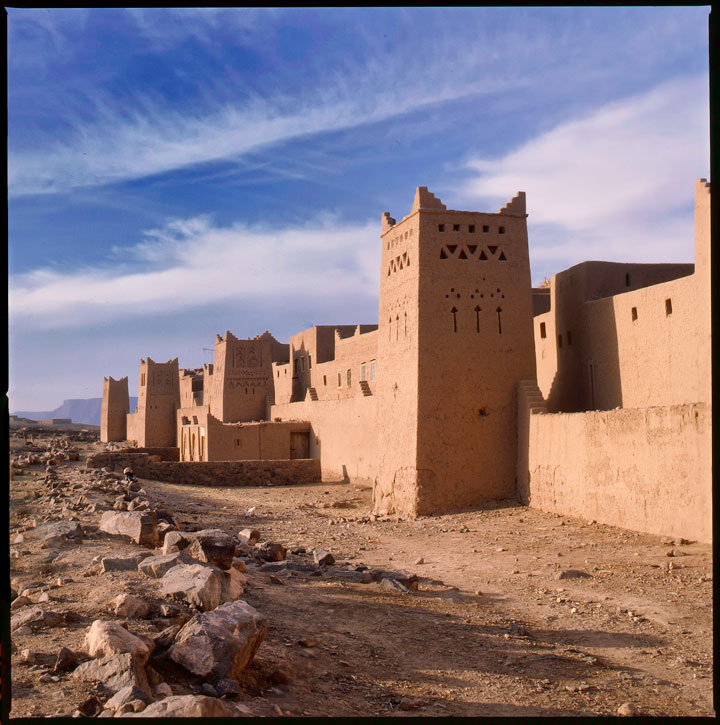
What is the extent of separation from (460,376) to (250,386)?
68.7 feet

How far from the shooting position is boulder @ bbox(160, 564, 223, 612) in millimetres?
5316

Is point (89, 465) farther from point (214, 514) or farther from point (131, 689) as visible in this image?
point (131, 689)

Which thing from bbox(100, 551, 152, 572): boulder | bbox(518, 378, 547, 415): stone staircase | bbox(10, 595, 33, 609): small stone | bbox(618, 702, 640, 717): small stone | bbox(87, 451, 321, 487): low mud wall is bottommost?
bbox(87, 451, 321, 487): low mud wall

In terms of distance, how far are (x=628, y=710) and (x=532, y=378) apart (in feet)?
36.0

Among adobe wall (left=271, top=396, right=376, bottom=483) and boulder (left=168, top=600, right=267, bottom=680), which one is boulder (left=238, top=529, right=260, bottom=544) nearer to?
boulder (left=168, top=600, right=267, bottom=680)

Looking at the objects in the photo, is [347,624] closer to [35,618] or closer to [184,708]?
[35,618]

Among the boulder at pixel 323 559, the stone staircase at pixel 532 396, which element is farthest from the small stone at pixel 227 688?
the stone staircase at pixel 532 396

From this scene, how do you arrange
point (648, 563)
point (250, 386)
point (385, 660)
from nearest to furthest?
point (385, 660) → point (648, 563) → point (250, 386)

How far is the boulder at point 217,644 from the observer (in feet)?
13.3

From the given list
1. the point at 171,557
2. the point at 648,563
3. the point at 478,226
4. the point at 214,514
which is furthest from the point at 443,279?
the point at 171,557

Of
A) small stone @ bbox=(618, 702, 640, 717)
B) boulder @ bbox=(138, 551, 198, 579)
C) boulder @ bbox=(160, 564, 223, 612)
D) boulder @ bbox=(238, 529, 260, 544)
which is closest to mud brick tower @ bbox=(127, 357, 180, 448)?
boulder @ bbox=(238, 529, 260, 544)

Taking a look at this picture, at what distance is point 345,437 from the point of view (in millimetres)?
21922

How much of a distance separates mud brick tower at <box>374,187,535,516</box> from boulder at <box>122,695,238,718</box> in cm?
1160

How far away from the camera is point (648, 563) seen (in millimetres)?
8867
